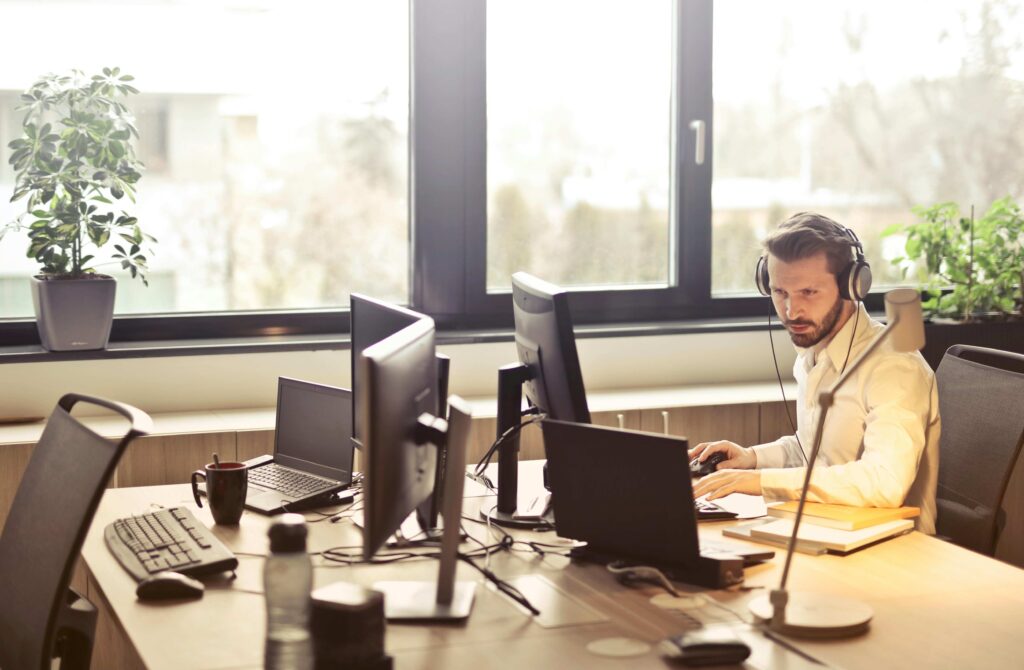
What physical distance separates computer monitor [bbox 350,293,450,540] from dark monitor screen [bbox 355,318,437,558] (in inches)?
3.0

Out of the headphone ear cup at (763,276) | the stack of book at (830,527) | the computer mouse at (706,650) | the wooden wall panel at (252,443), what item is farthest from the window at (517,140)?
the computer mouse at (706,650)

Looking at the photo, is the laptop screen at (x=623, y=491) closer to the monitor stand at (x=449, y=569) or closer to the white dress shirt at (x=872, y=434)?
the monitor stand at (x=449, y=569)

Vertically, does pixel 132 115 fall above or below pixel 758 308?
above

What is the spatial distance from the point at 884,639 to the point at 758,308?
2.50 m

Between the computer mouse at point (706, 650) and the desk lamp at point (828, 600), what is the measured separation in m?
0.12

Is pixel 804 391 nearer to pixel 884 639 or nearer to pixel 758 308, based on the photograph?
pixel 884 639

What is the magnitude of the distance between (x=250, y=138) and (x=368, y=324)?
1.37 metres

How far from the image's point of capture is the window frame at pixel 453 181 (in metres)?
3.48

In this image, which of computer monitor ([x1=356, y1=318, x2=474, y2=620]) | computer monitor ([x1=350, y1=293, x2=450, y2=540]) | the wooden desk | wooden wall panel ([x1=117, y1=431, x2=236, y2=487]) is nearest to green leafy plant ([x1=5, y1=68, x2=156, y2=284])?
wooden wall panel ([x1=117, y1=431, x2=236, y2=487])

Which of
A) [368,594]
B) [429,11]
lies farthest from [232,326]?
[368,594]

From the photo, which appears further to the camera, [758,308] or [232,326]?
[758,308]

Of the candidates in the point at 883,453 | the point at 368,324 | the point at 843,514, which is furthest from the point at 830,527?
the point at 368,324

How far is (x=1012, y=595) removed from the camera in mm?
1771

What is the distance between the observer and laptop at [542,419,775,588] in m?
1.74
